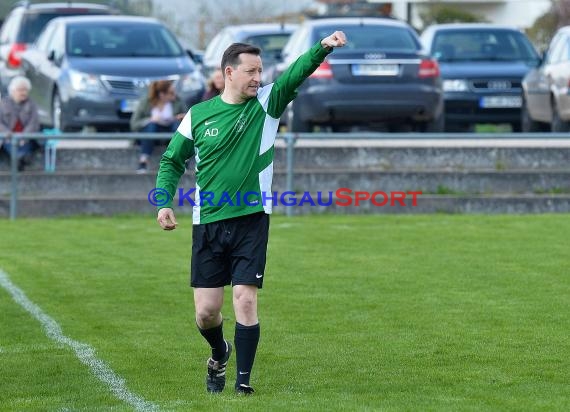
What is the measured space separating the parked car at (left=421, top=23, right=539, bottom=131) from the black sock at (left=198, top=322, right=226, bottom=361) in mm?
17017

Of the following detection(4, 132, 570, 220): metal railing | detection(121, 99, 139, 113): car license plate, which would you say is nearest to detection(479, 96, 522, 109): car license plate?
detection(4, 132, 570, 220): metal railing

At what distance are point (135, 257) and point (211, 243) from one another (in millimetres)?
7221

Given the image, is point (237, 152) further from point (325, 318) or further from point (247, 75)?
point (325, 318)

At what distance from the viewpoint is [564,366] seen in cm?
919

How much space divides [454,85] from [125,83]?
217 inches

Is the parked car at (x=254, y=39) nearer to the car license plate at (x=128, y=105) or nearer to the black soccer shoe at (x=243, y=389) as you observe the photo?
the car license plate at (x=128, y=105)

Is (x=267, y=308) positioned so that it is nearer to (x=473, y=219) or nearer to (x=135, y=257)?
(x=135, y=257)

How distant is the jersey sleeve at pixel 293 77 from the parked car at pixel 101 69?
1351cm

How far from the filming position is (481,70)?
83.6ft

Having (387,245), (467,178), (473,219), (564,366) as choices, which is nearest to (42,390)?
(564,366)

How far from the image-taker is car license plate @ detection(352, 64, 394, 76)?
22266mm

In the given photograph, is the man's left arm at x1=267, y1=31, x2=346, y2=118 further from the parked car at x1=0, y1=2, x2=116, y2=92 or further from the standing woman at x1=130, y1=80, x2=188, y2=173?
the parked car at x1=0, y1=2, x2=116, y2=92

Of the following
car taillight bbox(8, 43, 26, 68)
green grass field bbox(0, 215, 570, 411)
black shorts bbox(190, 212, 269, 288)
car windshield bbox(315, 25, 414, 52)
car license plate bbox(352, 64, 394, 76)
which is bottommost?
green grass field bbox(0, 215, 570, 411)

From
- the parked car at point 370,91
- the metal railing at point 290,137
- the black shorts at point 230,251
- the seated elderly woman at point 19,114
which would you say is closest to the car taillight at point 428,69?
the parked car at point 370,91
